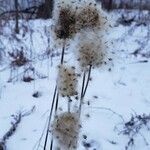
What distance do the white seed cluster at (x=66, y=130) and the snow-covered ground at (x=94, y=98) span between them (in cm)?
37

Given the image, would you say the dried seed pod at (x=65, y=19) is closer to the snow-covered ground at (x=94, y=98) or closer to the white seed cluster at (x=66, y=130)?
the snow-covered ground at (x=94, y=98)

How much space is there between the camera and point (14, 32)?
6773mm

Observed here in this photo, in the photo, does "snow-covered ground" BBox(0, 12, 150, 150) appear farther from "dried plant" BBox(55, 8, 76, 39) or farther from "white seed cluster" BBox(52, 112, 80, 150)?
"white seed cluster" BBox(52, 112, 80, 150)

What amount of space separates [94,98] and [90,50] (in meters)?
2.21

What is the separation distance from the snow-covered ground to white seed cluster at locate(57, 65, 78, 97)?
0.75ft

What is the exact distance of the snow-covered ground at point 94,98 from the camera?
334 cm

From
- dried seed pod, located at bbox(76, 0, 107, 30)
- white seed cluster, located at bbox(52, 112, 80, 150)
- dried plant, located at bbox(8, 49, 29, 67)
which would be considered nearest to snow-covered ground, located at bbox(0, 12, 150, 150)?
dried plant, located at bbox(8, 49, 29, 67)

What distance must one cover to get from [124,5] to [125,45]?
376 centimetres

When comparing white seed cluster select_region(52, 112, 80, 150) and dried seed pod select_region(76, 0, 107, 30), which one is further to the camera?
white seed cluster select_region(52, 112, 80, 150)

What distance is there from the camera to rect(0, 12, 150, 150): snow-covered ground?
3338 mm

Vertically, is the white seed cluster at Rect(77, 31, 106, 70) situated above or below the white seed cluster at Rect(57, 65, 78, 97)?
above

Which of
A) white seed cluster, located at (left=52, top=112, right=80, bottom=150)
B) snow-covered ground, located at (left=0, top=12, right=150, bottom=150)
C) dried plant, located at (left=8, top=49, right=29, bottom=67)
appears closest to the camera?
white seed cluster, located at (left=52, top=112, right=80, bottom=150)

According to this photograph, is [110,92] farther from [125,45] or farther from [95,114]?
[125,45]

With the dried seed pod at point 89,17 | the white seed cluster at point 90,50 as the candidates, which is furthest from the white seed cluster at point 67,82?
the dried seed pod at point 89,17
